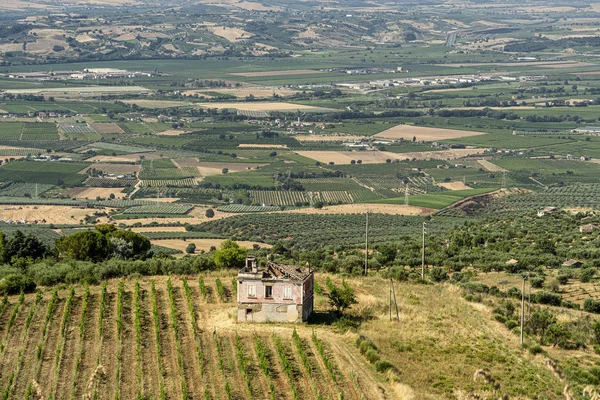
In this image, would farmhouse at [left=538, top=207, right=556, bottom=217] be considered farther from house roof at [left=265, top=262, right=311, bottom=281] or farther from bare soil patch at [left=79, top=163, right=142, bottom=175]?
bare soil patch at [left=79, top=163, right=142, bottom=175]

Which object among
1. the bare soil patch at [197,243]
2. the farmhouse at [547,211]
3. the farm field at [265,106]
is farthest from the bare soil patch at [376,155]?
the bare soil patch at [197,243]

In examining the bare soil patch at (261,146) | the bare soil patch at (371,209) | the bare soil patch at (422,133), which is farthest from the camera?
the bare soil patch at (422,133)

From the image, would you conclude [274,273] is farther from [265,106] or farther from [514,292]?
[265,106]

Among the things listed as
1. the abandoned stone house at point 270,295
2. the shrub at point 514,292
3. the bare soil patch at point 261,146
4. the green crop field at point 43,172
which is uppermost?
the abandoned stone house at point 270,295

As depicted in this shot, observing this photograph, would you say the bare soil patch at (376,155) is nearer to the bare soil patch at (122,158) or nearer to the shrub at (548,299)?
the bare soil patch at (122,158)

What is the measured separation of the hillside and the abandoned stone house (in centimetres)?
61

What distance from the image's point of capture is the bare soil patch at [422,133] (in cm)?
14625

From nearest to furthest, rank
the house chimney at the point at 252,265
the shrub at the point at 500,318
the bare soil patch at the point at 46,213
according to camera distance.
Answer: the house chimney at the point at 252,265
the shrub at the point at 500,318
the bare soil patch at the point at 46,213

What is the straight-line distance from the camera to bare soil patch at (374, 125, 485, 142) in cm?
14625

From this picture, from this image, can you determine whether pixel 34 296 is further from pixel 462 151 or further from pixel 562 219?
pixel 462 151

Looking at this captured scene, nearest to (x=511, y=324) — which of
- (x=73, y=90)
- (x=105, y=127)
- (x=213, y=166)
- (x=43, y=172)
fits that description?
(x=213, y=166)

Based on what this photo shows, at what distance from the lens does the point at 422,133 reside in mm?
150000

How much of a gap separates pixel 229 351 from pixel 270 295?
3.71 metres

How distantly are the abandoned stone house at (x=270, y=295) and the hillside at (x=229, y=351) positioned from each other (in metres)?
0.61
